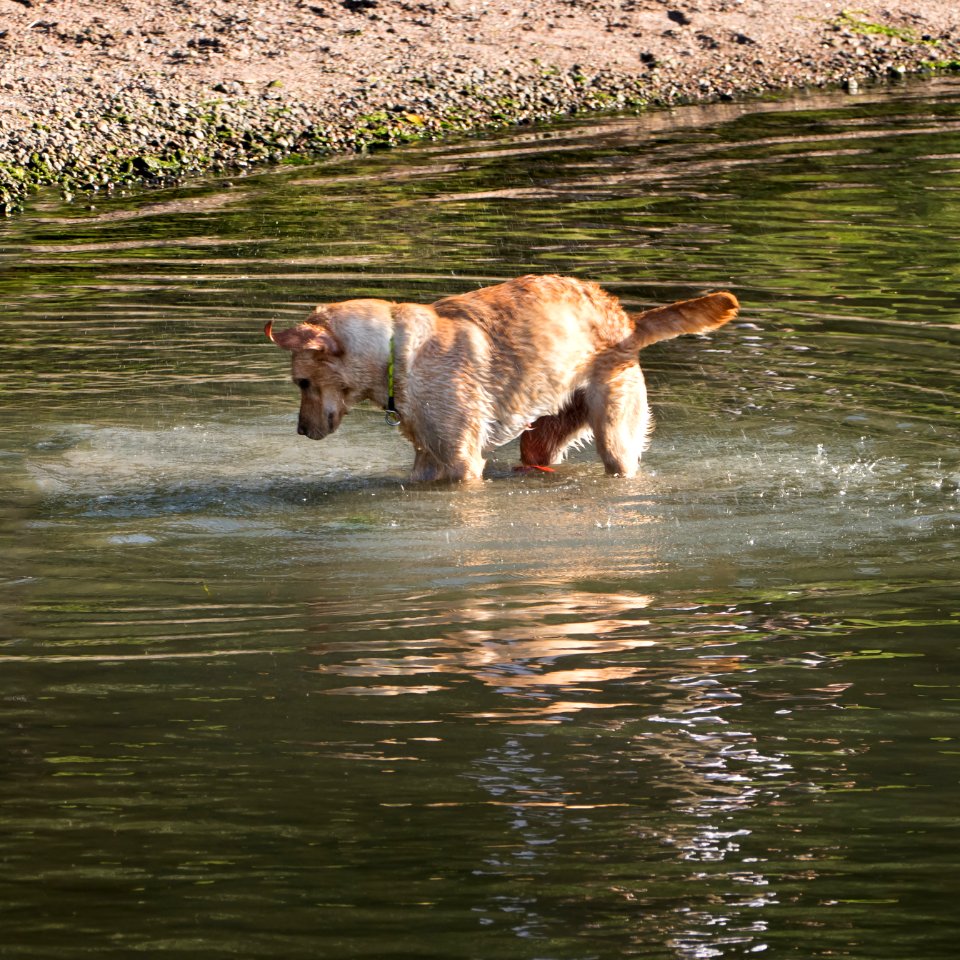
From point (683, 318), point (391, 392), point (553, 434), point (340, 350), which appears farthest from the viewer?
point (553, 434)

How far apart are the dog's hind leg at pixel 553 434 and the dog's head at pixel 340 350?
1.13 metres

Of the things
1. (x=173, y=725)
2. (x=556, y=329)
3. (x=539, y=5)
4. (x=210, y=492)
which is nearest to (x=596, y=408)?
(x=556, y=329)

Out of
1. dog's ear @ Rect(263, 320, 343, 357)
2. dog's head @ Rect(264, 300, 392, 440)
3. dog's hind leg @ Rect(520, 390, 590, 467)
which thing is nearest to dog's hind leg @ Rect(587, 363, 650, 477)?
dog's hind leg @ Rect(520, 390, 590, 467)

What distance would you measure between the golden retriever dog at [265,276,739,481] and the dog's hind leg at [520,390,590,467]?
138 mm

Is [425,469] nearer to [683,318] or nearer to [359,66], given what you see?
[683,318]

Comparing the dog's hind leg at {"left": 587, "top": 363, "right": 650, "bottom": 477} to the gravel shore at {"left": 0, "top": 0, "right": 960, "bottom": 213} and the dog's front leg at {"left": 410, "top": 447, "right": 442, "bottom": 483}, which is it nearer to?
the dog's front leg at {"left": 410, "top": 447, "right": 442, "bottom": 483}

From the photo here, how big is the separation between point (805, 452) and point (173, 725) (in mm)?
4835

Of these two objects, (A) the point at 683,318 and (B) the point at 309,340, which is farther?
(A) the point at 683,318

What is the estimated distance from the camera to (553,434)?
32.6 ft

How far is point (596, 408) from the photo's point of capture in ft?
31.1

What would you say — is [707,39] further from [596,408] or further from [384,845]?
[384,845]

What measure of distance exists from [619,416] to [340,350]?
151 centimetres

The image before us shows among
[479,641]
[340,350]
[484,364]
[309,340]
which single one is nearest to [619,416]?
[484,364]

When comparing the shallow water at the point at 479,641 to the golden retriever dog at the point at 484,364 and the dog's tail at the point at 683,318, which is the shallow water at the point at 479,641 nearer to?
the golden retriever dog at the point at 484,364
